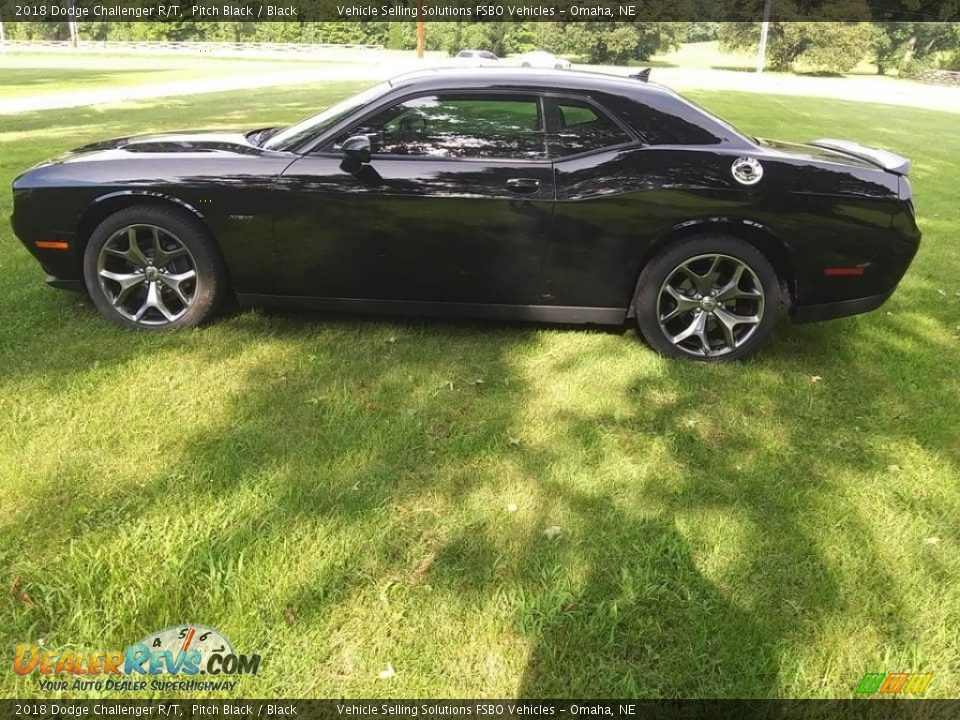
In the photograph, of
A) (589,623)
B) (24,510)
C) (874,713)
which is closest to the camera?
(874,713)

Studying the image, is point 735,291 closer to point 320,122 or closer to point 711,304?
point 711,304

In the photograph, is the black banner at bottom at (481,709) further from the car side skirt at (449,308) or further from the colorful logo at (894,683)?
the car side skirt at (449,308)

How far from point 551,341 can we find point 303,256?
1.52m

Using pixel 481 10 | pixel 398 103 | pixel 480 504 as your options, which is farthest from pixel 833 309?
pixel 481 10

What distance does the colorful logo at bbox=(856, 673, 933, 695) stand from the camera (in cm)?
205

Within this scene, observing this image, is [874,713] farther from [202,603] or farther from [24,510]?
[24,510]

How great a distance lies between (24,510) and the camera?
2.52 meters

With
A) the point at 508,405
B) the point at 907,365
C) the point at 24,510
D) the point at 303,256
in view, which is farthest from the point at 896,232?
the point at 24,510

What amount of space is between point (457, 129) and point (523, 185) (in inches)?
19.6

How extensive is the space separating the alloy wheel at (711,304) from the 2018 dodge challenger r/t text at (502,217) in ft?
0.04

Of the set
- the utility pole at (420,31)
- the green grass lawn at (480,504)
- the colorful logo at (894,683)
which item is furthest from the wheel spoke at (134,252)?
the utility pole at (420,31)

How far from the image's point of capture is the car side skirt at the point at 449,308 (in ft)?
12.9

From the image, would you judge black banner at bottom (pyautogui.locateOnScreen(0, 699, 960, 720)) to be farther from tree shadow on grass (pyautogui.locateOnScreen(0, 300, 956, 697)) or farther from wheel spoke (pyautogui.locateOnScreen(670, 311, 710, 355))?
wheel spoke (pyautogui.locateOnScreen(670, 311, 710, 355))

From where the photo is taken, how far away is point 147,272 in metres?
3.91
